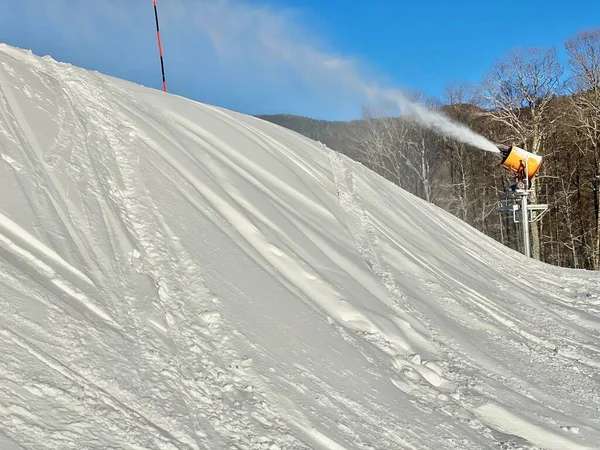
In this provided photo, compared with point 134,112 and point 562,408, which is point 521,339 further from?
point 134,112

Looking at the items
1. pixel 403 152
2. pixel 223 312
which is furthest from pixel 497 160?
pixel 223 312

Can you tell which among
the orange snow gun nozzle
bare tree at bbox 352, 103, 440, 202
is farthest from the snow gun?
bare tree at bbox 352, 103, 440, 202

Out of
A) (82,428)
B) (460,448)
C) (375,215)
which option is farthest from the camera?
(375,215)

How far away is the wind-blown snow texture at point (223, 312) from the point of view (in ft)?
8.39

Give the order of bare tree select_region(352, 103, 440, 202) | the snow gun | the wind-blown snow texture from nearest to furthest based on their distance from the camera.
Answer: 1. the wind-blown snow texture
2. the snow gun
3. bare tree select_region(352, 103, 440, 202)

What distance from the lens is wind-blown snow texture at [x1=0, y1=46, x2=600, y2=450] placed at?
101 inches

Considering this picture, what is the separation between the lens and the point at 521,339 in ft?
18.4

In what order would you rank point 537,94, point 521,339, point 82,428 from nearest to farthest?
1. point 82,428
2. point 521,339
3. point 537,94

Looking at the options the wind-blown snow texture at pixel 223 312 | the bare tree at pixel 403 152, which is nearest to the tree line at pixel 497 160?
the bare tree at pixel 403 152

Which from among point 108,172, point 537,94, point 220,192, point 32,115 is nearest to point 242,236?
point 220,192

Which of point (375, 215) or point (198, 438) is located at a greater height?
point (375, 215)

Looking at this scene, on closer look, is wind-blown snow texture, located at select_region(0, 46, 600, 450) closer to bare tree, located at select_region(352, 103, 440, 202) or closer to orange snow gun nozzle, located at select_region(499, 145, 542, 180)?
orange snow gun nozzle, located at select_region(499, 145, 542, 180)

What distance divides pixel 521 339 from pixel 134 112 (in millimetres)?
5455

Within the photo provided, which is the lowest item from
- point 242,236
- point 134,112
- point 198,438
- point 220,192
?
point 198,438
